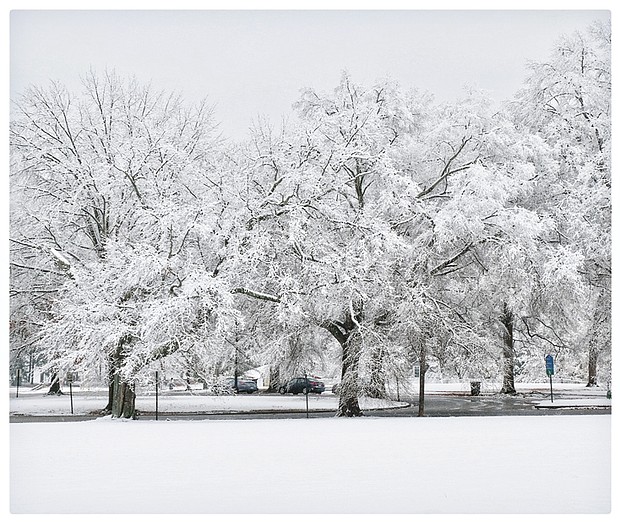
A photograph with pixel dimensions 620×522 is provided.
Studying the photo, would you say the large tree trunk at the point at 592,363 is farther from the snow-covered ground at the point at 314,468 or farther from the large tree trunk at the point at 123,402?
the large tree trunk at the point at 123,402

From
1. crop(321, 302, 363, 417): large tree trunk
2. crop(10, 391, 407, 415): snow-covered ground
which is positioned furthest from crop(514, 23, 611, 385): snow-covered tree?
crop(10, 391, 407, 415): snow-covered ground

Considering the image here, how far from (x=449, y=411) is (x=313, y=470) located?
724 cm

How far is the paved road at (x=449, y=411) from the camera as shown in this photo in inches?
469

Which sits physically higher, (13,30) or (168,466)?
(13,30)

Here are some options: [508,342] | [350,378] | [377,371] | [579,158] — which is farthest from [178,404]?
[579,158]

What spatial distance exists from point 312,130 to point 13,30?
4.48 m

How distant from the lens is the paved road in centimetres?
1192

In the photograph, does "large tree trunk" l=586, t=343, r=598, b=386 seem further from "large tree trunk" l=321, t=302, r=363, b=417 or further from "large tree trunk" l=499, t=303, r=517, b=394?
"large tree trunk" l=321, t=302, r=363, b=417

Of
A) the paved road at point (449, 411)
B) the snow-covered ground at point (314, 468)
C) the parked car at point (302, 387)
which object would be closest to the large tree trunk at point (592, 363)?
the paved road at point (449, 411)

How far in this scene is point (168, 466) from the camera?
20.7ft

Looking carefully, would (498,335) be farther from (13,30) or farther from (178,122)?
(13,30)

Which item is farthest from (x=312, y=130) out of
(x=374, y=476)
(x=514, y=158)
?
(x=374, y=476)
